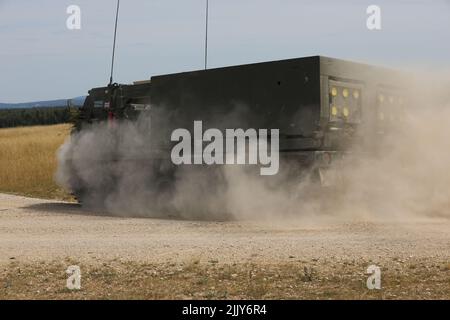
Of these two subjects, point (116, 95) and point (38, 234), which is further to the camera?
point (116, 95)

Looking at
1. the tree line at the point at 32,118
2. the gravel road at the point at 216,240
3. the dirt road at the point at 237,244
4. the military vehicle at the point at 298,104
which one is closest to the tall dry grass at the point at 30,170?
the military vehicle at the point at 298,104

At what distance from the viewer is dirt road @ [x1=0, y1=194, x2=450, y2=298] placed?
8.64 m

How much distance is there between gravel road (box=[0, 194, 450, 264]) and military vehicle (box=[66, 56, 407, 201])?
1.73 meters

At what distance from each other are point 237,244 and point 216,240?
0.61m

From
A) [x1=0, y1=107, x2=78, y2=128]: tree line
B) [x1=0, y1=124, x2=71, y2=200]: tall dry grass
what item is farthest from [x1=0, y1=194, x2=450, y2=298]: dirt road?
[x1=0, y1=107, x2=78, y2=128]: tree line

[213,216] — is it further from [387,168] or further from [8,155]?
[8,155]

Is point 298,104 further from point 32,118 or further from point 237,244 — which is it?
point 32,118

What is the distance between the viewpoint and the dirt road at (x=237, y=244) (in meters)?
8.64

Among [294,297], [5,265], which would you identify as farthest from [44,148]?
[294,297]

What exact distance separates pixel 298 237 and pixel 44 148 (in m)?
25.4

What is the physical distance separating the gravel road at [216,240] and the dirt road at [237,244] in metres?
0.01

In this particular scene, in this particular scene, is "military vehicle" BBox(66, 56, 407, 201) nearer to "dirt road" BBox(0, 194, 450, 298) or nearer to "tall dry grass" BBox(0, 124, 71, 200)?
"dirt road" BBox(0, 194, 450, 298)

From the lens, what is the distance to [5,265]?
28.9 ft

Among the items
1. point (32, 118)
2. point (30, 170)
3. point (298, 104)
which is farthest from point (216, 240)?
point (32, 118)
